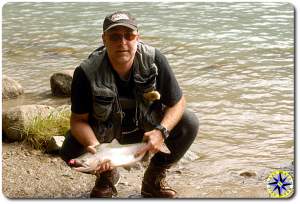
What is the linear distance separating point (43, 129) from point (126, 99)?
4.55ft

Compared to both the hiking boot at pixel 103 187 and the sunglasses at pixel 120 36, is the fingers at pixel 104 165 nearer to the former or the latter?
the hiking boot at pixel 103 187

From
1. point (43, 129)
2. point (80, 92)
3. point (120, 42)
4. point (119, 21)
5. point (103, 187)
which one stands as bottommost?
point (103, 187)

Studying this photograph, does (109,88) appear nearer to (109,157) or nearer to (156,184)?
(109,157)

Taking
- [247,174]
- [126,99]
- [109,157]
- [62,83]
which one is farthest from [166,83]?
[62,83]

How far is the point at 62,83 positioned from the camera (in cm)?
663

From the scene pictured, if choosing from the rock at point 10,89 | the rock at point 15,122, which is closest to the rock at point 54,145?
the rock at point 15,122

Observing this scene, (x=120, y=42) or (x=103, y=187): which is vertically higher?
(x=120, y=42)

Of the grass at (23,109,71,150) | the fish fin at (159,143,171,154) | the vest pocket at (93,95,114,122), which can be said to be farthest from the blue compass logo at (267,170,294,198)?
the grass at (23,109,71,150)

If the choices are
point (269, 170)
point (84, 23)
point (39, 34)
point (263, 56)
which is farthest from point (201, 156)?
point (39, 34)

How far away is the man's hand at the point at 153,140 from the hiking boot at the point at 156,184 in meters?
0.48

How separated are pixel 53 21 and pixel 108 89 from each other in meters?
5.90

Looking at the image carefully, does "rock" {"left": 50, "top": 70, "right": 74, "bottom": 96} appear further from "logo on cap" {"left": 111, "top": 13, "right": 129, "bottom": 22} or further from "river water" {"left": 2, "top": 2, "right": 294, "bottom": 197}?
"logo on cap" {"left": 111, "top": 13, "right": 129, "bottom": 22}

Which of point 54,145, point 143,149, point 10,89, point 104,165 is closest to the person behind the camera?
point 104,165

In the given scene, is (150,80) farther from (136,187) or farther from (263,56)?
(263,56)
